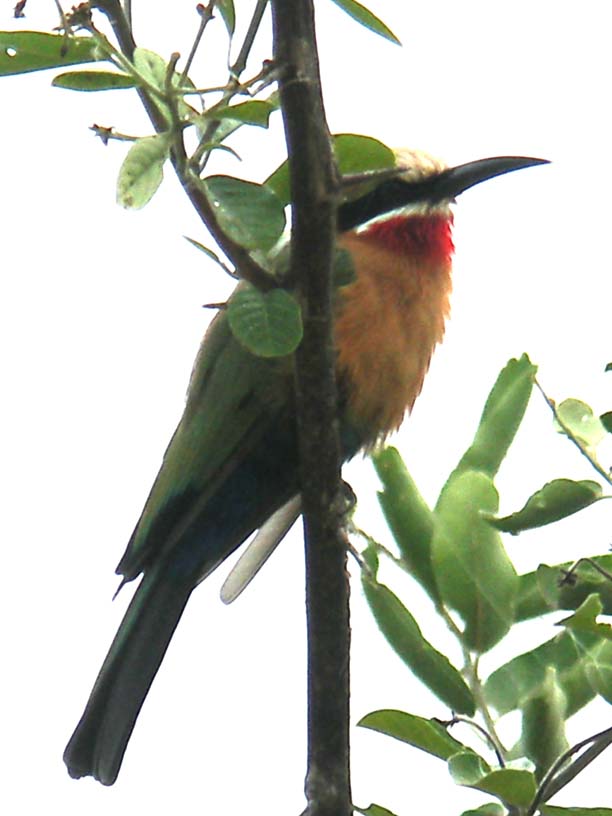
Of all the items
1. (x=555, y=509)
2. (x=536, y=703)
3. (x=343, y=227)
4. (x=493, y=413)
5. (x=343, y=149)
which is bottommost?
(x=536, y=703)

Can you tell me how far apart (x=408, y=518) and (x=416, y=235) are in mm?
1193

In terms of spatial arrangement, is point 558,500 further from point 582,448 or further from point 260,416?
point 260,416

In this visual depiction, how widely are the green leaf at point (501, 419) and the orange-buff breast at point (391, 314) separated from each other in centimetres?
73

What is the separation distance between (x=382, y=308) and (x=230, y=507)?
1.65 ft

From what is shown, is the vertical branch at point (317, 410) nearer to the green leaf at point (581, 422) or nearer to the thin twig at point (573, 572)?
the green leaf at point (581, 422)

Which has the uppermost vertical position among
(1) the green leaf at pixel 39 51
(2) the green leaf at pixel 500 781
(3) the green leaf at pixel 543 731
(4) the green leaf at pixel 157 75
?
(1) the green leaf at pixel 39 51

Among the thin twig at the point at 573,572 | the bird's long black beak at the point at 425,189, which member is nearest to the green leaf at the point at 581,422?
the thin twig at the point at 573,572

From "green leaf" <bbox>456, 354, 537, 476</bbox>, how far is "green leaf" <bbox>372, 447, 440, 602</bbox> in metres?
0.08

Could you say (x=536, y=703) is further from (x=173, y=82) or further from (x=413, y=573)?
(x=173, y=82)

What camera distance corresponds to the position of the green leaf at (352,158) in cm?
191

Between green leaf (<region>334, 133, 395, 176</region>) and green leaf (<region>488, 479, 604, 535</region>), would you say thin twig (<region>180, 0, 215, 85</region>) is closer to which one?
green leaf (<region>334, 133, 395, 176</region>)

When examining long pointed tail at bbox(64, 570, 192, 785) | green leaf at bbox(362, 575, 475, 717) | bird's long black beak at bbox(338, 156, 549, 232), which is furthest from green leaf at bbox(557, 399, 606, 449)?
long pointed tail at bbox(64, 570, 192, 785)

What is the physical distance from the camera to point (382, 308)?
9.48 feet

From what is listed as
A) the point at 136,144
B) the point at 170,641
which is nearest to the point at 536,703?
the point at 136,144
